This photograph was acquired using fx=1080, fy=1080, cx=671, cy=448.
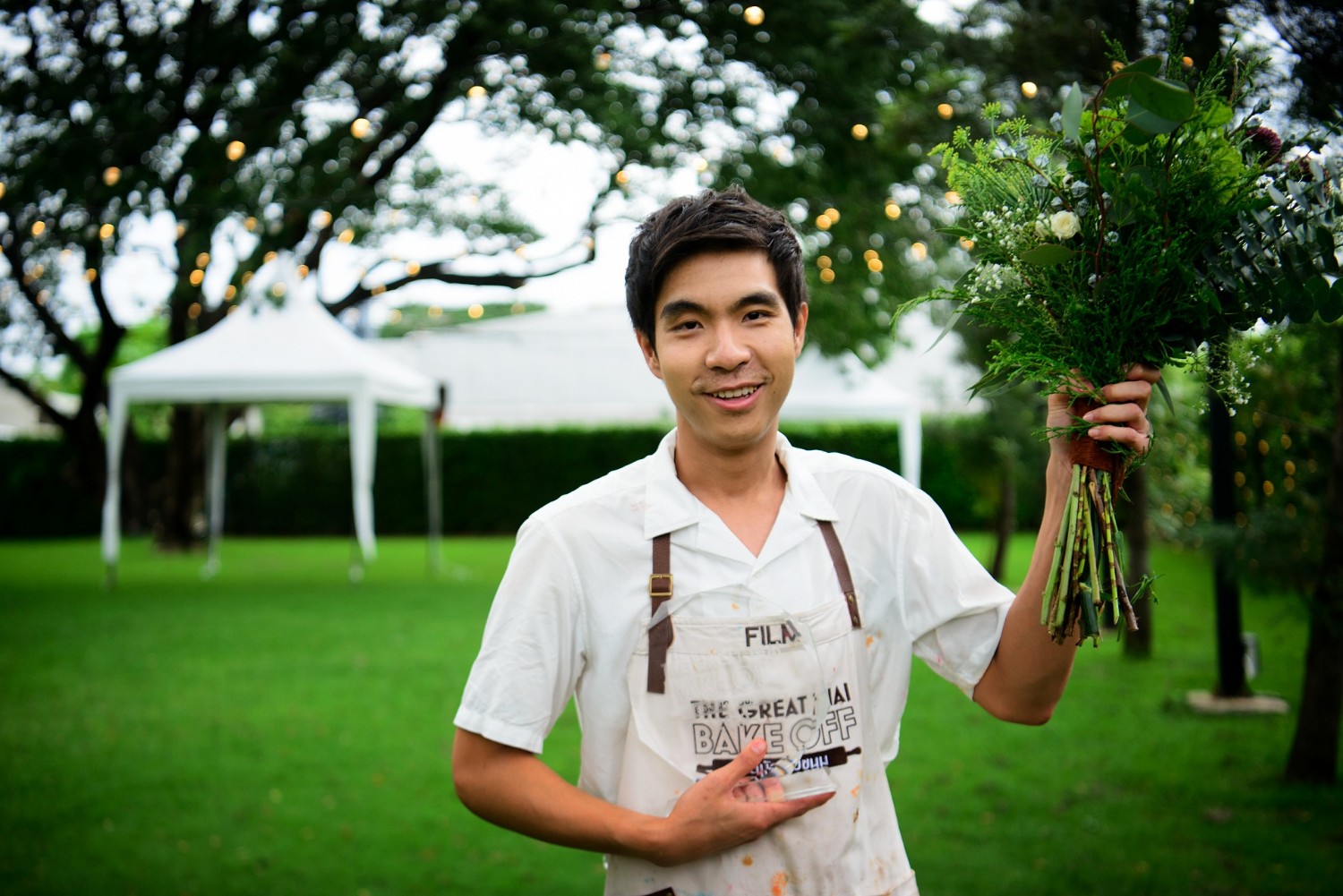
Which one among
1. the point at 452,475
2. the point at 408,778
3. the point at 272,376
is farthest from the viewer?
the point at 452,475

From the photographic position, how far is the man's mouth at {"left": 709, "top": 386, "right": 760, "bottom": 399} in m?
1.76

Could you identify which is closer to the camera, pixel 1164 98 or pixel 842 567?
pixel 1164 98

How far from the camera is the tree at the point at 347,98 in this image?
762 centimetres

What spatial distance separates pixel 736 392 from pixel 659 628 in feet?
1.33

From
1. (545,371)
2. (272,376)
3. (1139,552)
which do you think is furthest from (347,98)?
(545,371)

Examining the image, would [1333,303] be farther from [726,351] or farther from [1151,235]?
[726,351]

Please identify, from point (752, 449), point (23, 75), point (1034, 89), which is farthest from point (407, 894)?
point (23, 75)

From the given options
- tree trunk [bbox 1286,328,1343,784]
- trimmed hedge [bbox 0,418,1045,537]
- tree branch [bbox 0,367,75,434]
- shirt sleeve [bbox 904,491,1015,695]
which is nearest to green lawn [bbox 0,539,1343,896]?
tree trunk [bbox 1286,328,1343,784]

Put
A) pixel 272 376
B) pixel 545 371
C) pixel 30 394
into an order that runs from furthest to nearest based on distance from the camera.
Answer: pixel 545 371, pixel 30 394, pixel 272 376

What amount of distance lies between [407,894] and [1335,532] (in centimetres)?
412

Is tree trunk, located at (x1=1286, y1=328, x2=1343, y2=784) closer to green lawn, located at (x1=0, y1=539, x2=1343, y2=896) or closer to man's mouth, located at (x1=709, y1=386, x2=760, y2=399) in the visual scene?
green lawn, located at (x1=0, y1=539, x2=1343, y2=896)

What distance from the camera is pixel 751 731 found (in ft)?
5.66

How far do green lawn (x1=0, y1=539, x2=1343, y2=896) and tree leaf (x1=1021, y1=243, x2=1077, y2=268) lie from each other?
3.09 metres

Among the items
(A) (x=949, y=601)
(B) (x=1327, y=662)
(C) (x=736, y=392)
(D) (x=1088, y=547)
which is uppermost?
(C) (x=736, y=392)
